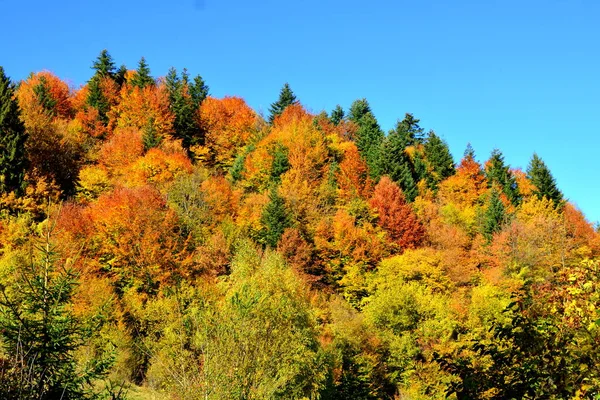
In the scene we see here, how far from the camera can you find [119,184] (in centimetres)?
5300

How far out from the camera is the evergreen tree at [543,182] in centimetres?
6388

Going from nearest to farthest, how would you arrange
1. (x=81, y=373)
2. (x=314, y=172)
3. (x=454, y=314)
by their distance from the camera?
(x=81, y=373) < (x=454, y=314) < (x=314, y=172)

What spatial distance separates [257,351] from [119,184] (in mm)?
41710

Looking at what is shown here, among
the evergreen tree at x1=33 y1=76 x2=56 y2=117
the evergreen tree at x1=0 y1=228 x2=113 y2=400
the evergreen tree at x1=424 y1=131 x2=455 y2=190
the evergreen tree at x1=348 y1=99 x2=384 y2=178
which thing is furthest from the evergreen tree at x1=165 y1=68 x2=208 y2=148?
the evergreen tree at x1=0 y1=228 x2=113 y2=400

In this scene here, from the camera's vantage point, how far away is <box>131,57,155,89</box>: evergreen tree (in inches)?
3066

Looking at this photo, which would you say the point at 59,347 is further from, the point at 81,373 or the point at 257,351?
the point at 257,351

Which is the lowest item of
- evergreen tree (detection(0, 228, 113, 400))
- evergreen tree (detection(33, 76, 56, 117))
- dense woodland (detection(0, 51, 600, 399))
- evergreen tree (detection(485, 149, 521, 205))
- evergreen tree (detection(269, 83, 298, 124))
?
evergreen tree (detection(0, 228, 113, 400))

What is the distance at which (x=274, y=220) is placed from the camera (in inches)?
1948

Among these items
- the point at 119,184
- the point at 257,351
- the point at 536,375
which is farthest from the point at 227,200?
the point at 536,375

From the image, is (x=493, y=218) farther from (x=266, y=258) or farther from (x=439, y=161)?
(x=266, y=258)

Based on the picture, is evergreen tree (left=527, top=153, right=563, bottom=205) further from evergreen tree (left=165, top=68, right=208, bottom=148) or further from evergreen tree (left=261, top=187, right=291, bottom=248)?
evergreen tree (left=165, top=68, right=208, bottom=148)

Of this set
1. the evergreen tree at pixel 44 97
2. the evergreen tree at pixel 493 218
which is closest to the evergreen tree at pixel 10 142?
the evergreen tree at pixel 44 97

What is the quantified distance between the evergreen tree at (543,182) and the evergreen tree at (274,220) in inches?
1472

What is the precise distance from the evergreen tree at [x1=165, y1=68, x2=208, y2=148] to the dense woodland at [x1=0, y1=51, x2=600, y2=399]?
431 mm
